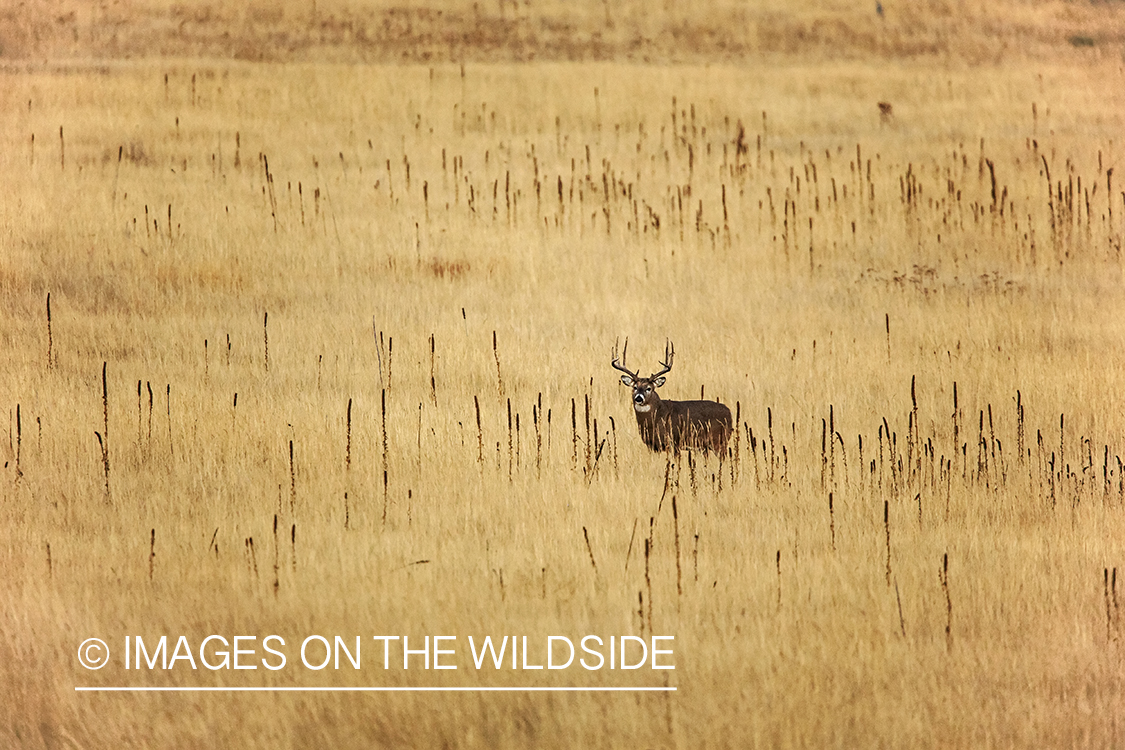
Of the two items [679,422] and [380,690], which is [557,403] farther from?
[380,690]

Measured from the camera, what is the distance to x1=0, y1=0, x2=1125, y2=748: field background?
4965 millimetres

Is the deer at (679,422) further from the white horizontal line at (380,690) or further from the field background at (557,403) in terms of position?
the white horizontal line at (380,690)

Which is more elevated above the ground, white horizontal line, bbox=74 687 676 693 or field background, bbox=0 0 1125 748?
field background, bbox=0 0 1125 748

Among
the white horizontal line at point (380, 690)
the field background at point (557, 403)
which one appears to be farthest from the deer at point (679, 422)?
the white horizontal line at point (380, 690)

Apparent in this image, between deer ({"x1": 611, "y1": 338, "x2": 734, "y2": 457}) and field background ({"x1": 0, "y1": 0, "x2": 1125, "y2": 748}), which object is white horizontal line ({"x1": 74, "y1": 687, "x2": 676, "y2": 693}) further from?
deer ({"x1": 611, "y1": 338, "x2": 734, "y2": 457})

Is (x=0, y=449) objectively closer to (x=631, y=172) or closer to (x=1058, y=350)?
(x=1058, y=350)

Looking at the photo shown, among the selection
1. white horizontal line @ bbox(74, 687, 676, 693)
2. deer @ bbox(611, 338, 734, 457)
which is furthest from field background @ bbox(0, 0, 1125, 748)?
deer @ bbox(611, 338, 734, 457)

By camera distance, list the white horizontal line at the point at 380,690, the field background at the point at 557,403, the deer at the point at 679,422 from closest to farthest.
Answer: the white horizontal line at the point at 380,690 < the field background at the point at 557,403 < the deer at the point at 679,422

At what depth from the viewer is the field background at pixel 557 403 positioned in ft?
16.3

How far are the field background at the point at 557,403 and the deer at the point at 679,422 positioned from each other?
146 millimetres

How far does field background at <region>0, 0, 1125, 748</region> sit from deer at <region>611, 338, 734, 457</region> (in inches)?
5.8

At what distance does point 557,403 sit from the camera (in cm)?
770

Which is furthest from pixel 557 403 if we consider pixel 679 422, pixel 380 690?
pixel 380 690

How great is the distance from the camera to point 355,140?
48.5 feet
